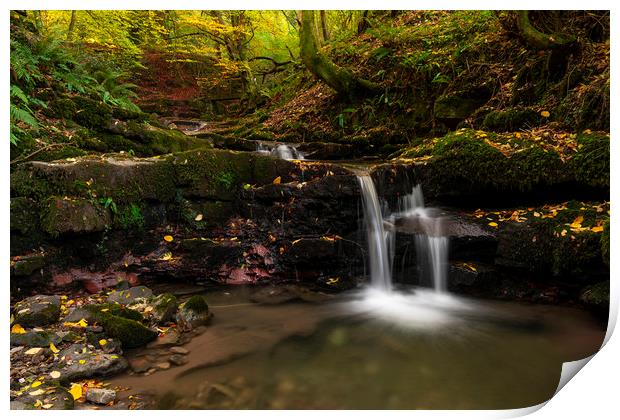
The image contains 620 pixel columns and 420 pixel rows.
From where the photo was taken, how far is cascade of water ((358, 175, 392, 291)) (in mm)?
4422

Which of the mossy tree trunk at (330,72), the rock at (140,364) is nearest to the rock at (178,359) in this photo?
the rock at (140,364)

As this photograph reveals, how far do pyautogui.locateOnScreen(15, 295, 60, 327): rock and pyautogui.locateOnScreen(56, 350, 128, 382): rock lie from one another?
0.57m

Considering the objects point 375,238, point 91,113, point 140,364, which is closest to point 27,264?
point 140,364

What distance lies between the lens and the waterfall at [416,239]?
13.9ft

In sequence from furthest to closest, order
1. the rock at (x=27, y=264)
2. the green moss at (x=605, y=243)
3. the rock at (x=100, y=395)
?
the rock at (x=27, y=264) < the green moss at (x=605, y=243) < the rock at (x=100, y=395)

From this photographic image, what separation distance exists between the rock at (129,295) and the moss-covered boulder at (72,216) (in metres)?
0.71

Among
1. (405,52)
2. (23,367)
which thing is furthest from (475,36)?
(23,367)

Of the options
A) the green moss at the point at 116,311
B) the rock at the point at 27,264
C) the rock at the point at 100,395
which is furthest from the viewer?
the rock at the point at 27,264

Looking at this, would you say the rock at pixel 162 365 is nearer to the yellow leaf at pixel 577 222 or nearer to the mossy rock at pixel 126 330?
the mossy rock at pixel 126 330

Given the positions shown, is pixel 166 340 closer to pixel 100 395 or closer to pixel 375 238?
pixel 100 395

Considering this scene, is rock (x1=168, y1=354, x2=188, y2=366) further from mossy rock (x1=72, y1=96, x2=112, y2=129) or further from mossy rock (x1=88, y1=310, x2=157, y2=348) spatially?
mossy rock (x1=72, y1=96, x2=112, y2=129)

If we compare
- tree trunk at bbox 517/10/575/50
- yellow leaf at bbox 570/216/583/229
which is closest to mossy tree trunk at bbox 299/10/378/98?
tree trunk at bbox 517/10/575/50

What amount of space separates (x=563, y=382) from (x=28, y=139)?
5567 millimetres

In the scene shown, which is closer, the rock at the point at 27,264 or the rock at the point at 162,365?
the rock at the point at 162,365
